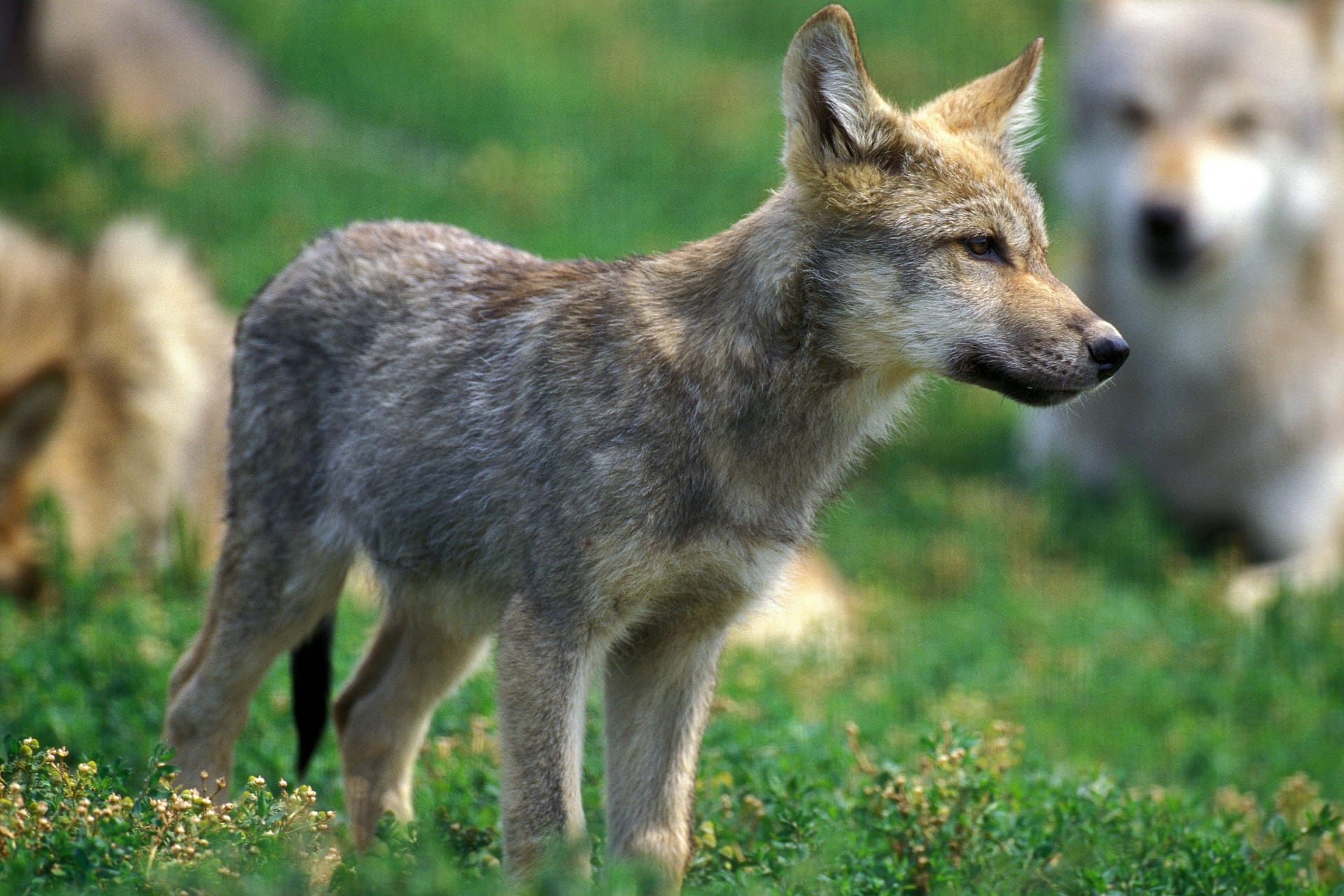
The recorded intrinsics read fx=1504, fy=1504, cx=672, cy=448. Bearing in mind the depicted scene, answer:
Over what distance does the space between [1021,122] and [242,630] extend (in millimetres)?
2682

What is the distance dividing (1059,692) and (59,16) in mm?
8497

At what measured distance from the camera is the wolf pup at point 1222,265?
8.38 metres

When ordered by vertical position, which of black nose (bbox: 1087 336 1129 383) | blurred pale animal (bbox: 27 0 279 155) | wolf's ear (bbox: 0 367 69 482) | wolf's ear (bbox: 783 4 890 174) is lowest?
wolf's ear (bbox: 0 367 69 482)

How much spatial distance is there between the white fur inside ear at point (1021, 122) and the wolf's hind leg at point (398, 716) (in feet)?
6.88

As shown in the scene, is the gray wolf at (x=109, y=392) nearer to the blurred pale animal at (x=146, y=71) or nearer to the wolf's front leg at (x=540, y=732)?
the blurred pale animal at (x=146, y=71)

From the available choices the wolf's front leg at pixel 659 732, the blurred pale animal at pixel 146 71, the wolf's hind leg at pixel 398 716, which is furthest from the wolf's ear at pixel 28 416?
the blurred pale animal at pixel 146 71

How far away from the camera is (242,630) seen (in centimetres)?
437

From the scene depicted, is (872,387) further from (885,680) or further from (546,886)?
(885,680)

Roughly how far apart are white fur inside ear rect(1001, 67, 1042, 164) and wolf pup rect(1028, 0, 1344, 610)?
13.3ft

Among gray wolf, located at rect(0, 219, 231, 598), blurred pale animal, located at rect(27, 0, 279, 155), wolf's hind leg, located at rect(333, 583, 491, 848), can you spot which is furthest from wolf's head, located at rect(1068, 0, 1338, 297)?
blurred pale animal, located at rect(27, 0, 279, 155)

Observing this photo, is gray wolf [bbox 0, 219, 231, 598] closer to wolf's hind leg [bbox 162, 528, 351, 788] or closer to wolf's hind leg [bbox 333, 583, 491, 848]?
wolf's hind leg [bbox 162, 528, 351, 788]

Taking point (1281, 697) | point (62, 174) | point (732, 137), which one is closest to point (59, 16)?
point (62, 174)

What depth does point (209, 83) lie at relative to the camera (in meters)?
11.3

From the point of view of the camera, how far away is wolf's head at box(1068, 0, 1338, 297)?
27.0ft
